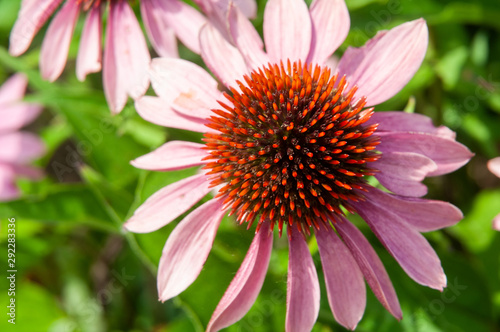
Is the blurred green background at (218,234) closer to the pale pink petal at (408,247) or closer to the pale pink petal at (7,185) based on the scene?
the pale pink petal at (7,185)

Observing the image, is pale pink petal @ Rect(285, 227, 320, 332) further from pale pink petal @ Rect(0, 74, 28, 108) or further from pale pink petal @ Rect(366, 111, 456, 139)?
pale pink petal @ Rect(0, 74, 28, 108)

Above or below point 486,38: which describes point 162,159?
below

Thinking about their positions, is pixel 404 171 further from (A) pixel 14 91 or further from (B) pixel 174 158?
(A) pixel 14 91

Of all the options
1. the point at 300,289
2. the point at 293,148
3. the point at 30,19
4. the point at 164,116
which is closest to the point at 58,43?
the point at 30,19

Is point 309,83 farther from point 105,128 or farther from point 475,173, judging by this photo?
point 475,173

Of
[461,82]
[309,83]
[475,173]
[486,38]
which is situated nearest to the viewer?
[309,83]

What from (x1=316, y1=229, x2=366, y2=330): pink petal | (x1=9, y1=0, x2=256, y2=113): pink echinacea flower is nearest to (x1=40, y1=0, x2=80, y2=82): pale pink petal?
(x1=9, y1=0, x2=256, y2=113): pink echinacea flower

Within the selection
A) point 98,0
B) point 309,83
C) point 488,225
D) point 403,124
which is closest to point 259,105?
point 309,83
